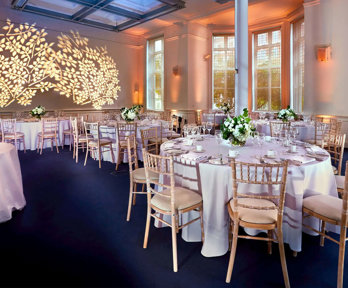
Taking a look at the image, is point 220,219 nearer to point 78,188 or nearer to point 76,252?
point 76,252

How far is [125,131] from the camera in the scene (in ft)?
20.1

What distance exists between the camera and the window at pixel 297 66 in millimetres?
9227

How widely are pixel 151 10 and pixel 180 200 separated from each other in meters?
8.49

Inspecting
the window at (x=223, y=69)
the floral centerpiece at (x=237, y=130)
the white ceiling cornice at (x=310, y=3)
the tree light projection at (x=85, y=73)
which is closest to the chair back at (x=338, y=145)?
the floral centerpiece at (x=237, y=130)

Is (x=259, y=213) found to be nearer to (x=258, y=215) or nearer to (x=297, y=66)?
(x=258, y=215)

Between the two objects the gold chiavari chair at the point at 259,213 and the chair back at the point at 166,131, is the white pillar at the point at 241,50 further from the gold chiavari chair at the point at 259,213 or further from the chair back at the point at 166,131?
the gold chiavari chair at the point at 259,213

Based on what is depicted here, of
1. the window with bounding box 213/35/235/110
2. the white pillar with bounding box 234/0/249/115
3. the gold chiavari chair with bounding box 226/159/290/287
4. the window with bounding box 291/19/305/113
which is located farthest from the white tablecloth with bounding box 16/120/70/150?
the window with bounding box 291/19/305/113

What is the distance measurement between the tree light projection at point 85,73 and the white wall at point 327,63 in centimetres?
743

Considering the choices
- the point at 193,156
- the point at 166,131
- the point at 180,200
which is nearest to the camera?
the point at 180,200

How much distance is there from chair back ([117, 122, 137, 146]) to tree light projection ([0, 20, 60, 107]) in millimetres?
5091

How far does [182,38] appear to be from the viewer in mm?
10578

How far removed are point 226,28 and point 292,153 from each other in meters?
9.13

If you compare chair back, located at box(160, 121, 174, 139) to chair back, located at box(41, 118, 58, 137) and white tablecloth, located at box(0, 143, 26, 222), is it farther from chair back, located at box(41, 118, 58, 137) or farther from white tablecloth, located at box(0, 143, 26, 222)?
white tablecloth, located at box(0, 143, 26, 222)

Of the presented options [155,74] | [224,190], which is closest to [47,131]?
[155,74]
